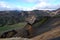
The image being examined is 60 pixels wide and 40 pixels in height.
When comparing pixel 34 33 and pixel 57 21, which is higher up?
pixel 57 21

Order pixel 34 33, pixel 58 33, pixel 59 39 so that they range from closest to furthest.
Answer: pixel 59 39 → pixel 58 33 → pixel 34 33

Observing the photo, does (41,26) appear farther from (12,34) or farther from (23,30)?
(12,34)

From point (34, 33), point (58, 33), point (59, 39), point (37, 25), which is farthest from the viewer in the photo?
point (37, 25)

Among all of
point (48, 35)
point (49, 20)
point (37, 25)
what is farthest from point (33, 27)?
point (48, 35)

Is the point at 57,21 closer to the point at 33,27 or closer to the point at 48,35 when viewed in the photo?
the point at 33,27

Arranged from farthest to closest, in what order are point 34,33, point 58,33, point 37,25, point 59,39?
point 37,25
point 34,33
point 58,33
point 59,39

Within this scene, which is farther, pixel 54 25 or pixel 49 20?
pixel 49 20

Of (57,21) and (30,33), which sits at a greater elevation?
(57,21)

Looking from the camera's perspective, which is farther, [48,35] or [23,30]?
[23,30]

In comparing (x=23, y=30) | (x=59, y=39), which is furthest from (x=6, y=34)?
(x=59, y=39)
